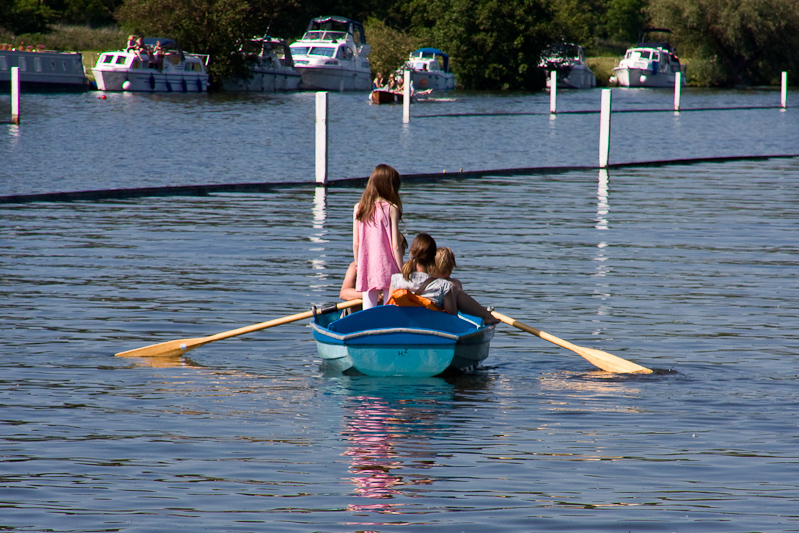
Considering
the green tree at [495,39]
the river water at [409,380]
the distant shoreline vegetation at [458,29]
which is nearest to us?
the river water at [409,380]

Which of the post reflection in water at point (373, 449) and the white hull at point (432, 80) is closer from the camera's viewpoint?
the post reflection in water at point (373, 449)

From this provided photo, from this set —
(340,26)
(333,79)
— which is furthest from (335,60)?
(340,26)

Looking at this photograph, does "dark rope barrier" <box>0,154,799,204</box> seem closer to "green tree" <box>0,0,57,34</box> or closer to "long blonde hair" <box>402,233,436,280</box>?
"long blonde hair" <box>402,233,436,280</box>

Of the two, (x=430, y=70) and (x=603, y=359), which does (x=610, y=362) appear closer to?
(x=603, y=359)

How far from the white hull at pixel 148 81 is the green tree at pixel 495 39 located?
19871 millimetres

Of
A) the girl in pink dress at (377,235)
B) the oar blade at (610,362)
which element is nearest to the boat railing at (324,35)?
the girl in pink dress at (377,235)

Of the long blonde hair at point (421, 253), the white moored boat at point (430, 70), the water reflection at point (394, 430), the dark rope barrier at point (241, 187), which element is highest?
the white moored boat at point (430, 70)

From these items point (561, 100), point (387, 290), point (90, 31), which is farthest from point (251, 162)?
point (90, 31)

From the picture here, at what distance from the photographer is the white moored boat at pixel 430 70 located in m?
68.1

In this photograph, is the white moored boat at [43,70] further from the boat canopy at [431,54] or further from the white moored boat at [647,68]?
the white moored boat at [647,68]

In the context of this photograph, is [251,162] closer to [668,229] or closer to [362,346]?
[668,229]

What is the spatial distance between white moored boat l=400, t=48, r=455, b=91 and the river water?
46302mm

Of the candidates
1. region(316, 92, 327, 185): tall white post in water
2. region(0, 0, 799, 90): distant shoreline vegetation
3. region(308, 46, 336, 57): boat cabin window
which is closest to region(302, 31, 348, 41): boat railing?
region(308, 46, 336, 57): boat cabin window

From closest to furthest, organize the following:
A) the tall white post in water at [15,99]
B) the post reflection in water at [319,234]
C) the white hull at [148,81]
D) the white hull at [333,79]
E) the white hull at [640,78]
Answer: the post reflection in water at [319,234], the tall white post in water at [15,99], the white hull at [148,81], the white hull at [333,79], the white hull at [640,78]
